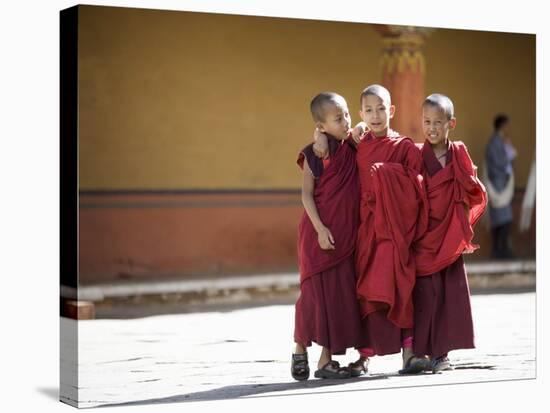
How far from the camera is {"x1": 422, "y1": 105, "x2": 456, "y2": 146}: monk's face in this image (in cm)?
795

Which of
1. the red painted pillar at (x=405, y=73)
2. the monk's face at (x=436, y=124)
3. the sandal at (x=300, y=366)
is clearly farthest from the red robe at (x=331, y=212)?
the red painted pillar at (x=405, y=73)

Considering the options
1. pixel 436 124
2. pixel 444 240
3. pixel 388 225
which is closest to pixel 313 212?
pixel 388 225

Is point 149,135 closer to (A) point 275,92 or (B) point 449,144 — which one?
(A) point 275,92

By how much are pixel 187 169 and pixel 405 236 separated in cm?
555

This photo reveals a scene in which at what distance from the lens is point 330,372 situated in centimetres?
784

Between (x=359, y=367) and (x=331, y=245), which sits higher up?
(x=331, y=245)

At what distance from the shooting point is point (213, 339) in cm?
1030

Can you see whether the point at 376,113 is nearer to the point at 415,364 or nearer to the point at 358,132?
the point at 358,132

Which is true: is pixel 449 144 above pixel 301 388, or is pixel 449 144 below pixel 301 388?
above

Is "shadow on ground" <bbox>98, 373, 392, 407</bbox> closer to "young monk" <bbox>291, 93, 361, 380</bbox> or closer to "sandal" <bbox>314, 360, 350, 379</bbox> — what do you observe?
"sandal" <bbox>314, 360, 350, 379</bbox>

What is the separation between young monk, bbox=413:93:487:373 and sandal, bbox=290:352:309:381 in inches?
27.7

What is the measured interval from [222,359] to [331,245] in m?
1.53

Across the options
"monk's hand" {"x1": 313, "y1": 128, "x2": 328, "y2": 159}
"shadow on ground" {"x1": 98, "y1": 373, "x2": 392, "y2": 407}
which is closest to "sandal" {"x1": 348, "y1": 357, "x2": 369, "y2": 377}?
"shadow on ground" {"x1": 98, "y1": 373, "x2": 392, "y2": 407}

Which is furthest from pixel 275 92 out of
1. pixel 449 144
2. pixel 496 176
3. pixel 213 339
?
pixel 449 144
